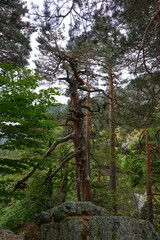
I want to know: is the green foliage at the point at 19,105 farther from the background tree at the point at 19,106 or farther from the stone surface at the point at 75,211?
the stone surface at the point at 75,211

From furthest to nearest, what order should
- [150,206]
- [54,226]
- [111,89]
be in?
[111,89] → [150,206] → [54,226]

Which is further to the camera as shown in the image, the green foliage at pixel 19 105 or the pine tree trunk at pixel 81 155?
the pine tree trunk at pixel 81 155

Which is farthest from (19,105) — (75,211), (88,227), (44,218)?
(88,227)

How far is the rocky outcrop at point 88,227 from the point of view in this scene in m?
3.13

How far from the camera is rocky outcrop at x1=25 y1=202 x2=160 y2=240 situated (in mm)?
3131

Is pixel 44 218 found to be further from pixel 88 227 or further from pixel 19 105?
pixel 19 105

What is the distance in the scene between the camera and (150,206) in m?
6.79

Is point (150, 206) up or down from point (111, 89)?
down

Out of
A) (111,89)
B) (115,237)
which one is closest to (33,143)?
(115,237)

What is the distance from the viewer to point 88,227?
130 inches

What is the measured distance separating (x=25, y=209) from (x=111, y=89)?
7.12 meters

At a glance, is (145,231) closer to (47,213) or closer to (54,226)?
(54,226)

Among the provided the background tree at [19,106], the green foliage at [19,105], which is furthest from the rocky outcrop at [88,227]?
the green foliage at [19,105]

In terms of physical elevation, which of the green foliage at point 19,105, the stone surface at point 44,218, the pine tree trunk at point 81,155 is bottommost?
the stone surface at point 44,218
